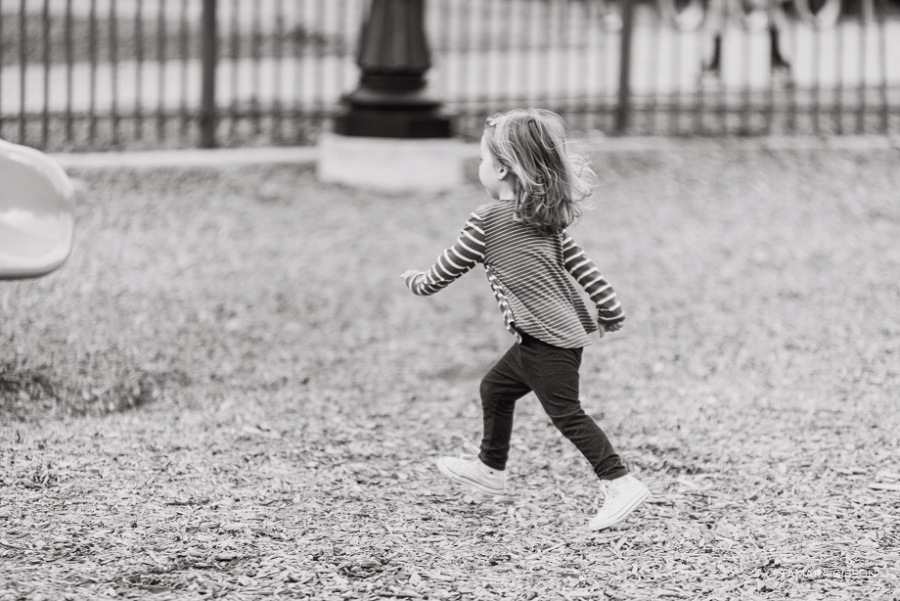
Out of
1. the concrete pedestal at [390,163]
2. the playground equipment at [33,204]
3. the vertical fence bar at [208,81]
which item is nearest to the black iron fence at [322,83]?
the vertical fence bar at [208,81]

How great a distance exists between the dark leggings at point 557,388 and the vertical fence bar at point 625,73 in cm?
603

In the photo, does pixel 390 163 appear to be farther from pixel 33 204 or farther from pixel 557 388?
pixel 557 388

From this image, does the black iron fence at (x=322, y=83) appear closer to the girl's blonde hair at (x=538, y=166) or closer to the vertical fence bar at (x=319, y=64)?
the vertical fence bar at (x=319, y=64)

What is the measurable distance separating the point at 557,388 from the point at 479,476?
0.48 m

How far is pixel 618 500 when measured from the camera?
3.93 m

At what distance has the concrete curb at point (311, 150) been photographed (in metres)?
8.30

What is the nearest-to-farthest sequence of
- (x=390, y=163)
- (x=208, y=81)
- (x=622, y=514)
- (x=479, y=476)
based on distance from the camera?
(x=622, y=514)
(x=479, y=476)
(x=390, y=163)
(x=208, y=81)

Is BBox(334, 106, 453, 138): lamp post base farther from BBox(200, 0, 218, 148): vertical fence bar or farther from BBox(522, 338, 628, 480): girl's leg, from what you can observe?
BBox(522, 338, 628, 480): girl's leg

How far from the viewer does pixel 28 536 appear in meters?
3.70

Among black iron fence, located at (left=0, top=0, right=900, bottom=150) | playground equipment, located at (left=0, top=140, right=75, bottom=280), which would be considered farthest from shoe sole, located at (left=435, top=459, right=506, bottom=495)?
black iron fence, located at (left=0, top=0, right=900, bottom=150)

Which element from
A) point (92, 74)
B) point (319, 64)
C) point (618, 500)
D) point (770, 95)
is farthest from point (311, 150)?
point (618, 500)

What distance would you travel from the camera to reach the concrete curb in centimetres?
830

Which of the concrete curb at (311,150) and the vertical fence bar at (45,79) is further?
the concrete curb at (311,150)

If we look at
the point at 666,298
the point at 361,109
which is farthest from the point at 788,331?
the point at 361,109
